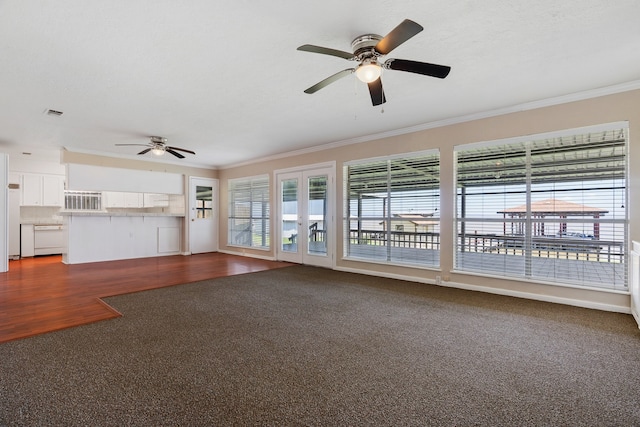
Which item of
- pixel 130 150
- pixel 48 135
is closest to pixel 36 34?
pixel 48 135

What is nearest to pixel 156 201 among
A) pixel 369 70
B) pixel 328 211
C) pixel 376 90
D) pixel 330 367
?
pixel 328 211

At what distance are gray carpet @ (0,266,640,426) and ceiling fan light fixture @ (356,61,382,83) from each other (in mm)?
2216

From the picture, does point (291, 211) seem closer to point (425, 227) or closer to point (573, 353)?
point (425, 227)

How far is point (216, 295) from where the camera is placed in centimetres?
402

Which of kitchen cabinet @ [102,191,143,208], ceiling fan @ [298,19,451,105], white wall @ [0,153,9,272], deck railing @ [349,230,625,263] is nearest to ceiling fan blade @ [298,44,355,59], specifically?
ceiling fan @ [298,19,451,105]

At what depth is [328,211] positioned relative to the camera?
6.08m

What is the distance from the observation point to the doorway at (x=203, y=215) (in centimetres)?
827

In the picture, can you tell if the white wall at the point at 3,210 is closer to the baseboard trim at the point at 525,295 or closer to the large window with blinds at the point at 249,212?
the large window with blinds at the point at 249,212

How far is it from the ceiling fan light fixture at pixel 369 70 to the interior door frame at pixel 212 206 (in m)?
6.89

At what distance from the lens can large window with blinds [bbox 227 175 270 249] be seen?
7.52 meters

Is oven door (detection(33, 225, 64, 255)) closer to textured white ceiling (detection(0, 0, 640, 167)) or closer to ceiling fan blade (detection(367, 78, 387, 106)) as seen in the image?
textured white ceiling (detection(0, 0, 640, 167))

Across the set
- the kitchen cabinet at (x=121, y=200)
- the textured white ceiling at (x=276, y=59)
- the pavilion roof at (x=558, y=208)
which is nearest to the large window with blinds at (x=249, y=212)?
the kitchen cabinet at (x=121, y=200)

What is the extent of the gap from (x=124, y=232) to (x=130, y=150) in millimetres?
2040

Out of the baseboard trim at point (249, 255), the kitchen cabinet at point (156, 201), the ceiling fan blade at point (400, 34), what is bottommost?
the baseboard trim at point (249, 255)
